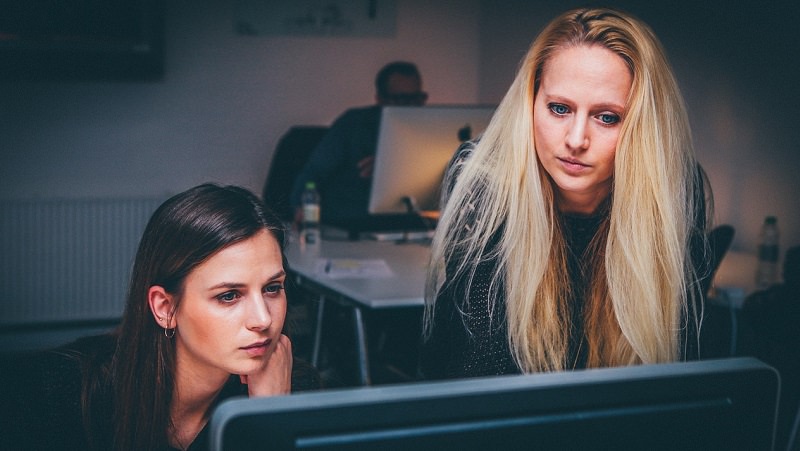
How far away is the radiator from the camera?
15.0 ft

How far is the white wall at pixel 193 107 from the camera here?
461 cm

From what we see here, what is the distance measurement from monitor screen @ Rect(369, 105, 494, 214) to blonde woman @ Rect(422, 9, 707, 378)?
1565 millimetres

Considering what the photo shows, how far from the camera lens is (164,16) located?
463cm

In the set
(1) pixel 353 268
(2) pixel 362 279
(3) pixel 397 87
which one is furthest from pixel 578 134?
(3) pixel 397 87

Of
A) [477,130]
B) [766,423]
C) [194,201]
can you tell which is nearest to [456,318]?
[194,201]

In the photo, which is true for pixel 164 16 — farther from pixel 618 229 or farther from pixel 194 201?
pixel 618 229

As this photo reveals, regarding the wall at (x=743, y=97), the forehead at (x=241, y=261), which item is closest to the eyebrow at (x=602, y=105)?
the forehead at (x=241, y=261)

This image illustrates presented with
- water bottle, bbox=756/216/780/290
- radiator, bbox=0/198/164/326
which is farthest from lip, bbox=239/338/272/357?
radiator, bbox=0/198/164/326

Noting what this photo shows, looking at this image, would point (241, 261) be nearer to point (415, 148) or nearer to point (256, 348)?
point (256, 348)

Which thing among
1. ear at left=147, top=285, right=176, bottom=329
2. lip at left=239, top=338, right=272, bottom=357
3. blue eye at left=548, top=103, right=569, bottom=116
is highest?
blue eye at left=548, top=103, right=569, bottom=116

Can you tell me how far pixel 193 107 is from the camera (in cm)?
485

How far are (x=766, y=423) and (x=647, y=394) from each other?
0.11 meters

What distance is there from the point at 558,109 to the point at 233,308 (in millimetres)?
534

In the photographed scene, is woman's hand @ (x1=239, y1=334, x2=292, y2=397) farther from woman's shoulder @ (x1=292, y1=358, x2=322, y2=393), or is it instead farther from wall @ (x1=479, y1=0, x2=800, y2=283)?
wall @ (x1=479, y1=0, x2=800, y2=283)
